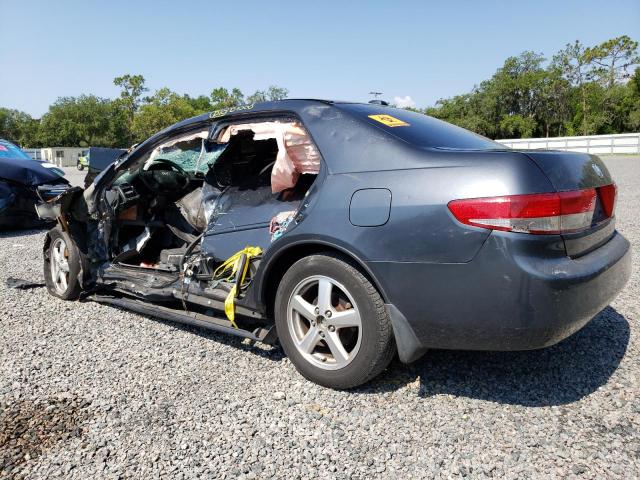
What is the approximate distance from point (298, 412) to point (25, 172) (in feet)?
25.5

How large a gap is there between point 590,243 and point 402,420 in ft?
4.35

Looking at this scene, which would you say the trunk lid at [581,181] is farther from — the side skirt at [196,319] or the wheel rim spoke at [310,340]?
the side skirt at [196,319]

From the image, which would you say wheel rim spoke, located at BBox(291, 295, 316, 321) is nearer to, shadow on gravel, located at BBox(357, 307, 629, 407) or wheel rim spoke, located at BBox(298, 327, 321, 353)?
wheel rim spoke, located at BBox(298, 327, 321, 353)

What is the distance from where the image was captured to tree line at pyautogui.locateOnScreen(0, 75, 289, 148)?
220 feet

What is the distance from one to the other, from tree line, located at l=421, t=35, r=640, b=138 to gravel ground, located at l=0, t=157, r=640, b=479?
53087mm

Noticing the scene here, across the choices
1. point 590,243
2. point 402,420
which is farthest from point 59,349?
point 590,243

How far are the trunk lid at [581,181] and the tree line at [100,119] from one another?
220 feet

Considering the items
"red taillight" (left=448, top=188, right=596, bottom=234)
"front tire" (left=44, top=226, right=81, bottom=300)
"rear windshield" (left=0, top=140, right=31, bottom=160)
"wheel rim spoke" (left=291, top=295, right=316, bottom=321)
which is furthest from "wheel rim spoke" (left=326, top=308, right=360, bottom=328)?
"rear windshield" (left=0, top=140, right=31, bottom=160)

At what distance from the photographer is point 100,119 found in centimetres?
7188

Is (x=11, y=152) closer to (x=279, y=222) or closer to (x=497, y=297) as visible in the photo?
(x=279, y=222)

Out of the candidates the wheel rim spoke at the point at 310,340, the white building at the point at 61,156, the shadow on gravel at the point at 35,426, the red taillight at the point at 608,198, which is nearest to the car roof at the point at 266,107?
the wheel rim spoke at the point at 310,340

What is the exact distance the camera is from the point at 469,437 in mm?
2344

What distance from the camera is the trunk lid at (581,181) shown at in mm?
2328

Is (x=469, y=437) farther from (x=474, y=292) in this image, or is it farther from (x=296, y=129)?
(x=296, y=129)
